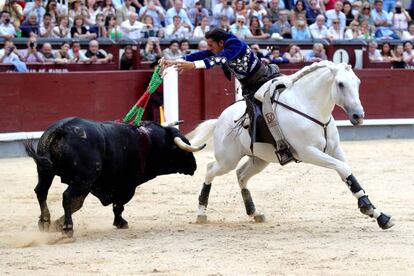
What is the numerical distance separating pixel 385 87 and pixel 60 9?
557cm

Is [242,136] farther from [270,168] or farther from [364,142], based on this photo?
[364,142]

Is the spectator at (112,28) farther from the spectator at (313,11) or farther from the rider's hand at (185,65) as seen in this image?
the rider's hand at (185,65)

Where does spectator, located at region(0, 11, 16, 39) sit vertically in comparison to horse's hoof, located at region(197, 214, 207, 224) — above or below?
above

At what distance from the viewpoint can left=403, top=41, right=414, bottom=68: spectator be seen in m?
17.9

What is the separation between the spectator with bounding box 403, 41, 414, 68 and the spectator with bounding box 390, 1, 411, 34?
3.21 feet

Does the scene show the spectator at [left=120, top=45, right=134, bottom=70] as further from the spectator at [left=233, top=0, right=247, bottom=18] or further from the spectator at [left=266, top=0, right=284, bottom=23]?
the spectator at [left=266, top=0, right=284, bottom=23]

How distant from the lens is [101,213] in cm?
954

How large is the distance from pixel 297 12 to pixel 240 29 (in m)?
1.33

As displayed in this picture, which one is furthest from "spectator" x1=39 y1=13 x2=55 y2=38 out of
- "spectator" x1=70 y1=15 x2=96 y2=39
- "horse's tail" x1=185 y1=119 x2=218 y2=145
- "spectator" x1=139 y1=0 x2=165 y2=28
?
"horse's tail" x1=185 y1=119 x2=218 y2=145

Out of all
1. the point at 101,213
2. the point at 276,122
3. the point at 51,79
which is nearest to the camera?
the point at 276,122

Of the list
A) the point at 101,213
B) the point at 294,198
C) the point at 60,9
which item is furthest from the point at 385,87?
the point at 101,213

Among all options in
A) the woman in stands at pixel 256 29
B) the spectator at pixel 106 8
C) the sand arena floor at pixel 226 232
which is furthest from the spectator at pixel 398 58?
the sand arena floor at pixel 226 232

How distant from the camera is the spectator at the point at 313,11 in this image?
18.1 metres

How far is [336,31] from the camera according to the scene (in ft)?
59.3
